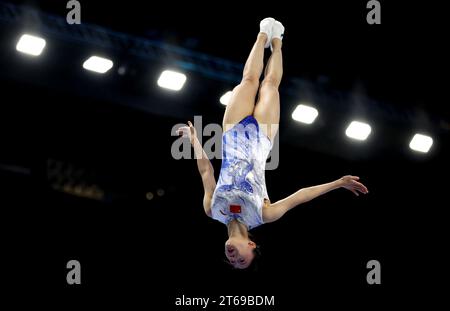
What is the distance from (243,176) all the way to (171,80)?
192 centimetres

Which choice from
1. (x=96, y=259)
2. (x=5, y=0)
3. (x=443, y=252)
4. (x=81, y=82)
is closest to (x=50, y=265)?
(x=96, y=259)

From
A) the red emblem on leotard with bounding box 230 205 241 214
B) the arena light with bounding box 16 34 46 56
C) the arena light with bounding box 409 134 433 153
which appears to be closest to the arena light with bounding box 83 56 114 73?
the arena light with bounding box 16 34 46 56

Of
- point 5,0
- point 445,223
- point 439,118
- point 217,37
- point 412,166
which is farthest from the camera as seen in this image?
point 445,223

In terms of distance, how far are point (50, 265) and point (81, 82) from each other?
2193 mm

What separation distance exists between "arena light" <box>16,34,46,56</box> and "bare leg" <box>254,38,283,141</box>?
2187 millimetres

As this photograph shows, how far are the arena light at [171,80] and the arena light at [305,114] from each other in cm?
118

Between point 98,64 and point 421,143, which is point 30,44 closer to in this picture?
point 98,64

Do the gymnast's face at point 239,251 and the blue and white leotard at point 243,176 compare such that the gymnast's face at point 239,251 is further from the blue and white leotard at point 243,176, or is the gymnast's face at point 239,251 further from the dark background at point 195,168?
the dark background at point 195,168

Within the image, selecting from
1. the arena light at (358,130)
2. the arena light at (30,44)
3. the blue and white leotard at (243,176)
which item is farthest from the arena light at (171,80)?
the arena light at (358,130)

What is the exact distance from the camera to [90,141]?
6.97 metres

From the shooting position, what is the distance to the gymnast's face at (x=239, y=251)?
4109 mm

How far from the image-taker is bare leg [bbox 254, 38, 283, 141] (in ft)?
14.4

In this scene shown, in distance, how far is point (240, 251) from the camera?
411 cm
